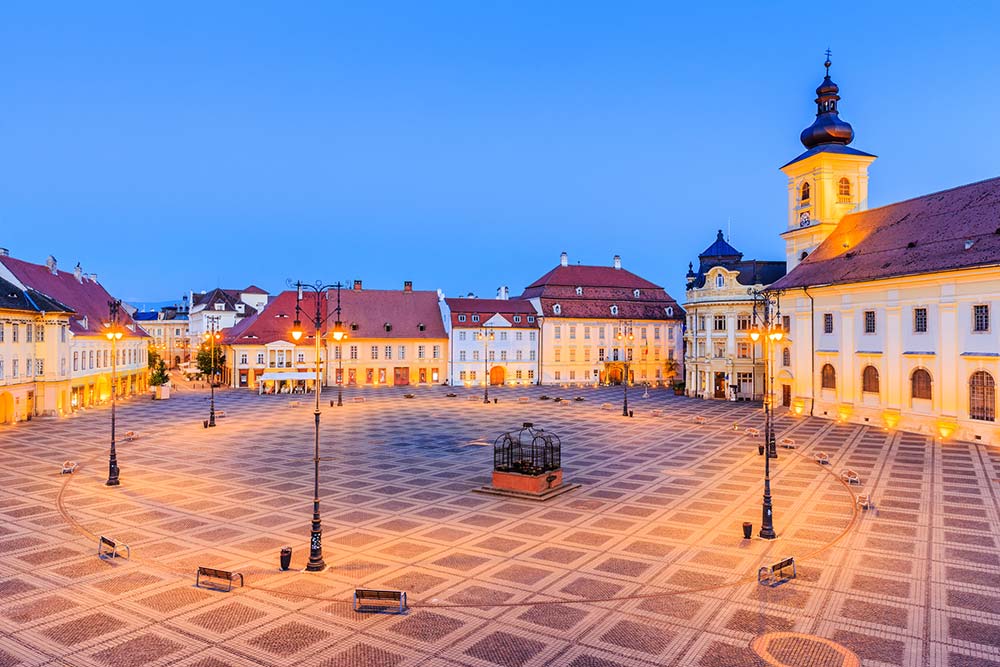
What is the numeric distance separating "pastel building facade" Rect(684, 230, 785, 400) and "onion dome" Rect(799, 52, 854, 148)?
52.3 feet

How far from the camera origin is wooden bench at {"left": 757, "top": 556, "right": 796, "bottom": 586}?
16.6m

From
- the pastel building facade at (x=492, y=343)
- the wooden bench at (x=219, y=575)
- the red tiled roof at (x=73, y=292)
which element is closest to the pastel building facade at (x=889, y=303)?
the pastel building facade at (x=492, y=343)

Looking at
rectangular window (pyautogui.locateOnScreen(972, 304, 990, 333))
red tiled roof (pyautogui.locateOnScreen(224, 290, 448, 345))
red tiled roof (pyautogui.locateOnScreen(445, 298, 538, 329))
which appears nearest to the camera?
rectangular window (pyautogui.locateOnScreen(972, 304, 990, 333))

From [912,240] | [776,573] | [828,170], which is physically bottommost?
[776,573]

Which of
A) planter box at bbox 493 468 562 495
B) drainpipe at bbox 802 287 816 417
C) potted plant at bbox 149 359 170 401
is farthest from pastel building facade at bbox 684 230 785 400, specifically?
potted plant at bbox 149 359 170 401

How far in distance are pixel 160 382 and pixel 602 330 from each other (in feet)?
189

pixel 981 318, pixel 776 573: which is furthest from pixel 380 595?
pixel 981 318

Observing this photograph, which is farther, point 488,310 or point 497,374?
point 488,310

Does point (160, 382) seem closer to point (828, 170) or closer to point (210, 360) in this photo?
point (210, 360)

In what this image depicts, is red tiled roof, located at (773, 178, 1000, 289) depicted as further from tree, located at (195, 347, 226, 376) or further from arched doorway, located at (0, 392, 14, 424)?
tree, located at (195, 347, 226, 376)

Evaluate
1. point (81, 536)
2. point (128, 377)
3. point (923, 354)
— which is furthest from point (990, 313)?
point (128, 377)

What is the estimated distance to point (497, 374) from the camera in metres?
83.4

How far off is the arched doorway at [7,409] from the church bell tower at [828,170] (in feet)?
225

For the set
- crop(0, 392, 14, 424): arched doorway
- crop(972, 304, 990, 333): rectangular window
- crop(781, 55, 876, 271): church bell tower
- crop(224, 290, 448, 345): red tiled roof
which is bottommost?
crop(0, 392, 14, 424): arched doorway
